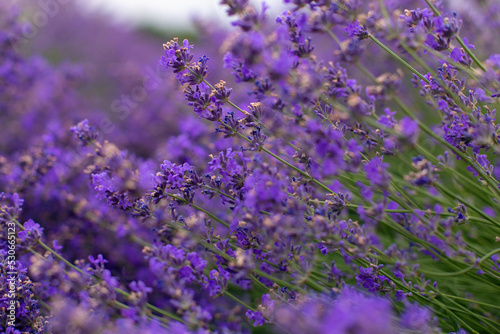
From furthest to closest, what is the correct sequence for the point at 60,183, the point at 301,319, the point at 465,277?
the point at 60,183 < the point at 465,277 < the point at 301,319

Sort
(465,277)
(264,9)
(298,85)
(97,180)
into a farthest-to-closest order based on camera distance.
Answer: (465,277) → (97,180) → (264,9) → (298,85)

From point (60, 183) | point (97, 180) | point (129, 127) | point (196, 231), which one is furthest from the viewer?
point (129, 127)

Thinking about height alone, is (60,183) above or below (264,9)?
below

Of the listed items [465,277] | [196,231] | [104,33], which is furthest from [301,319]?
[104,33]

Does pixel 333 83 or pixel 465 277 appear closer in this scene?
pixel 333 83

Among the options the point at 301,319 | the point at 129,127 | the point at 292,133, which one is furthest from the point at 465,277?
the point at 129,127

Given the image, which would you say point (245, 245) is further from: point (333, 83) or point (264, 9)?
point (264, 9)

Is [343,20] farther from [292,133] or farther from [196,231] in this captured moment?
[196,231]

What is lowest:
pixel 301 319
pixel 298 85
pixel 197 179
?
pixel 301 319

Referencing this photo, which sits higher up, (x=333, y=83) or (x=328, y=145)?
(x=333, y=83)
